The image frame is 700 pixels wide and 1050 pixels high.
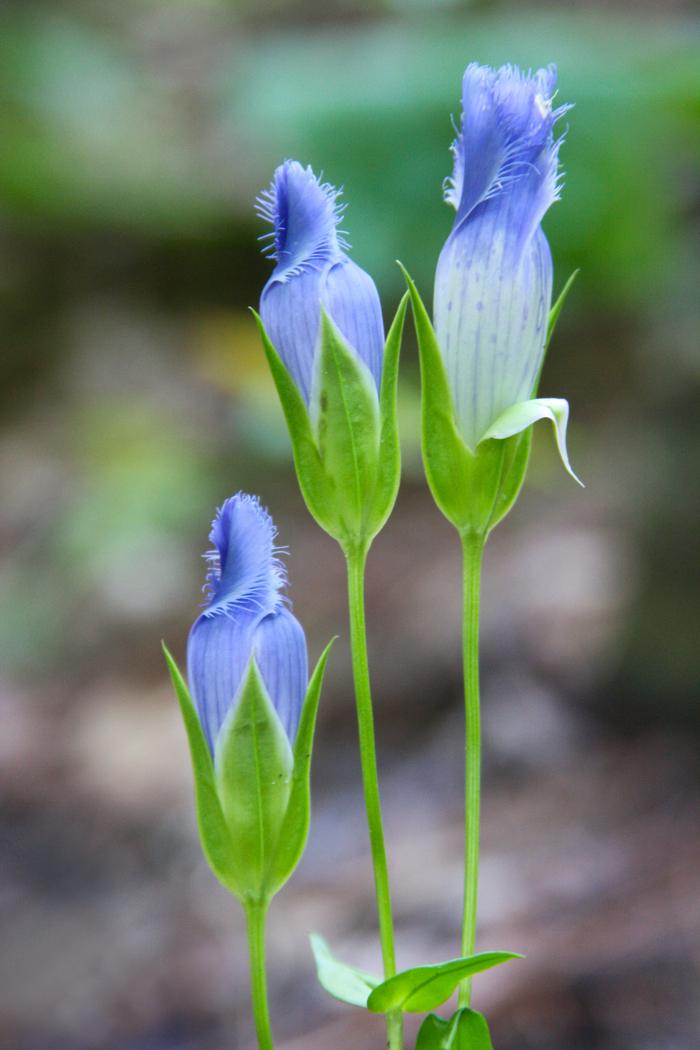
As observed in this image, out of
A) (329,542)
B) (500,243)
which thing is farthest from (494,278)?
(329,542)

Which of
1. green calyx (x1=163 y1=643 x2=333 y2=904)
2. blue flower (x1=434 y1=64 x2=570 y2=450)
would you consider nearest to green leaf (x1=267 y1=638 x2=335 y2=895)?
green calyx (x1=163 y1=643 x2=333 y2=904)

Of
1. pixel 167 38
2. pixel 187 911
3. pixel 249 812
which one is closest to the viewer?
pixel 249 812

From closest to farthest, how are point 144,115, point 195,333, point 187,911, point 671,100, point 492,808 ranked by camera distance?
point 187,911, point 492,808, point 671,100, point 195,333, point 144,115

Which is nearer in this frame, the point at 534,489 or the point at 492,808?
the point at 492,808

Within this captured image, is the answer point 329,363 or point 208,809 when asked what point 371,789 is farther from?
point 329,363

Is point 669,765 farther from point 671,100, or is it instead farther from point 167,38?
point 167,38

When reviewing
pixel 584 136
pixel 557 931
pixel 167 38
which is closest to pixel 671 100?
pixel 584 136

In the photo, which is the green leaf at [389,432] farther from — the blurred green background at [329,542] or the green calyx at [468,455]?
the blurred green background at [329,542]
